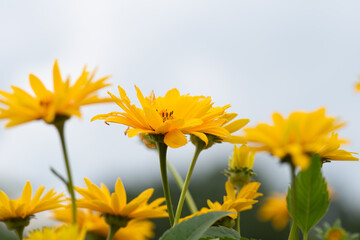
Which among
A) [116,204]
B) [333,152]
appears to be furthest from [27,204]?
[333,152]

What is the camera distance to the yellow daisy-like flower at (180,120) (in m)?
1.09

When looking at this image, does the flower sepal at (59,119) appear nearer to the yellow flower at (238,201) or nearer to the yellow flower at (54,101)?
the yellow flower at (54,101)

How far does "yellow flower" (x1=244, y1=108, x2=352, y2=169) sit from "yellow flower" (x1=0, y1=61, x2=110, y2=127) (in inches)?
10.6

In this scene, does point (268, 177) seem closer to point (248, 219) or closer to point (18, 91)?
point (248, 219)

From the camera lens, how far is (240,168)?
4.48 ft

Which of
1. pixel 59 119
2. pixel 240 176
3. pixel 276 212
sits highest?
pixel 59 119

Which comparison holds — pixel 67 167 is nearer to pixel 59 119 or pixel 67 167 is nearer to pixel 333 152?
pixel 59 119

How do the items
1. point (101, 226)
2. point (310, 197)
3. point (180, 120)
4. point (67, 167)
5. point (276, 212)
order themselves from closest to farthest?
point (67, 167)
point (310, 197)
point (180, 120)
point (101, 226)
point (276, 212)

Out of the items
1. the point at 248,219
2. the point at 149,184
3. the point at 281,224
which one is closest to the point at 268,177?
the point at 248,219

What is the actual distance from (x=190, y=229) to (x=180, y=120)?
27cm

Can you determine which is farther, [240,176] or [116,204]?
[240,176]

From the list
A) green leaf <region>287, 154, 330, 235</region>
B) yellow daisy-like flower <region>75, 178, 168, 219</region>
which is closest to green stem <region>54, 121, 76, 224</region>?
yellow daisy-like flower <region>75, 178, 168, 219</region>

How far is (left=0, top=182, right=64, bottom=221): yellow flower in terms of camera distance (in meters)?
1.12

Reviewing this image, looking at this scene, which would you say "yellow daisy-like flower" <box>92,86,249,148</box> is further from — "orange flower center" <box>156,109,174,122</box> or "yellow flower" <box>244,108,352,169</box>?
"yellow flower" <box>244,108,352,169</box>
